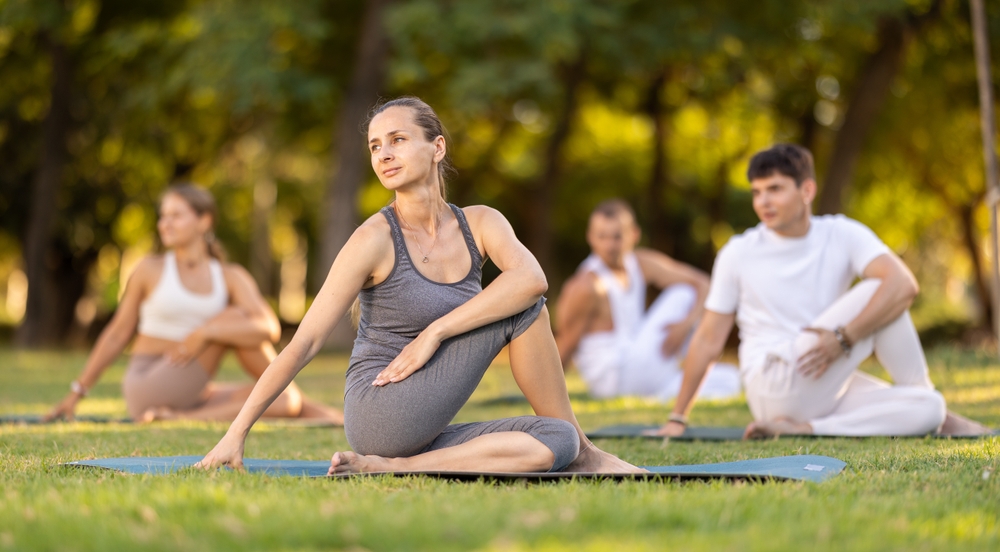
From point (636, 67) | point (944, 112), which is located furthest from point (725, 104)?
point (636, 67)

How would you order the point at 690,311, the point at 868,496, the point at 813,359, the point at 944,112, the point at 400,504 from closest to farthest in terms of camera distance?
the point at 400,504 → the point at 868,496 → the point at 813,359 → the point at 690,311 → the point at 944,112

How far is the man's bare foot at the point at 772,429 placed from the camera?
5.96 metres

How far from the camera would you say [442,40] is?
15.8 meters

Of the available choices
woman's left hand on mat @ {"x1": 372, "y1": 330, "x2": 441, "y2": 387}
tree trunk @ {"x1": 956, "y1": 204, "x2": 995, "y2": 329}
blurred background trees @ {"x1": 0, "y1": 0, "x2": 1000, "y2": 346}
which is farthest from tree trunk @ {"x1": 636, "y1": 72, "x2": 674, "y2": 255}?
woman's left hand on mat @ {"x1": 372, "y1": 330, "x2": 441, "y2": 387}

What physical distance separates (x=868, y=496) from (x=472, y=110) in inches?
485

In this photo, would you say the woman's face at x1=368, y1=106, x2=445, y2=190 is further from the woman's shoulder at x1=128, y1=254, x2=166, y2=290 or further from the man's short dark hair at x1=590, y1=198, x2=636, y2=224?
the man's short dark hair at x1=590, y1=198, x2=636, y2=224

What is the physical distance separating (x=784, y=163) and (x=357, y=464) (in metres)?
3.27

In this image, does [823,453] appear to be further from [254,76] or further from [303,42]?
[303,42]

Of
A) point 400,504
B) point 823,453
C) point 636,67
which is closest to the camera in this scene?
point 400,504

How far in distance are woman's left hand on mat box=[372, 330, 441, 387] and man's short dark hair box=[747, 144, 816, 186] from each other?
276 centimetres

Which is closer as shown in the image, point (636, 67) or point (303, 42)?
point (636, 67)

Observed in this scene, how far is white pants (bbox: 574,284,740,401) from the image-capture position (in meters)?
9.65

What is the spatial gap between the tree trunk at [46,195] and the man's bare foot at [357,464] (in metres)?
18.7

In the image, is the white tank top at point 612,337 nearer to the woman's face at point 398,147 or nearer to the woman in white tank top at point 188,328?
the woman in white tank top at point 188,328
